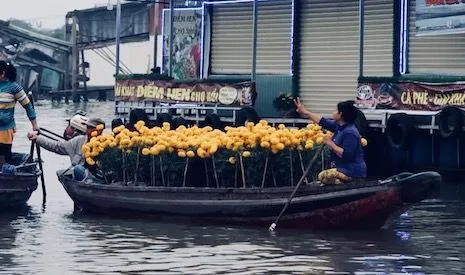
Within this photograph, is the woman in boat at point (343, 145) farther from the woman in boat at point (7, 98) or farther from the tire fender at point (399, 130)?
the tire fender at point (399, 130)

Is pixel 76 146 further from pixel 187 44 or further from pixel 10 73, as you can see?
pixel 187 44

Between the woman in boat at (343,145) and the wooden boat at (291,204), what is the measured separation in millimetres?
188

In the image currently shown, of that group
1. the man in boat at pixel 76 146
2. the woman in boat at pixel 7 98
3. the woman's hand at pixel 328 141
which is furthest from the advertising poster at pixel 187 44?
the woman's hand at pixel 328 141

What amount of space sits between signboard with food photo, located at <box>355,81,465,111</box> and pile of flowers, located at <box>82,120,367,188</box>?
655cm

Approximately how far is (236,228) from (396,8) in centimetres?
1110

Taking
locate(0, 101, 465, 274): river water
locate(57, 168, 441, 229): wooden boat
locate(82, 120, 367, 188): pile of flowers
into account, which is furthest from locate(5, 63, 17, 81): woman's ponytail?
locate(57, 168, 441, 229): wooden boat

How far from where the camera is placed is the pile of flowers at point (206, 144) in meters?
16.2

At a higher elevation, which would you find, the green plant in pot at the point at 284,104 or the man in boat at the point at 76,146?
the green plant in pot at the point at 284,104

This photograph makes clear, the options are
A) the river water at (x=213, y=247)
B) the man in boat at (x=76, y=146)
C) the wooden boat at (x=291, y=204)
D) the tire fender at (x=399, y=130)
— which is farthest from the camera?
the tire fender at (x=399, y=130)

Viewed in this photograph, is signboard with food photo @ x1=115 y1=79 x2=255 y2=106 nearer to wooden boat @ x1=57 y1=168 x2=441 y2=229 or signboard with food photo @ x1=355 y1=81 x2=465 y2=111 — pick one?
signboard with food photo @ x1=355 y1=81 x2=465 y2=111

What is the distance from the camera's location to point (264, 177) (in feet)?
53.4

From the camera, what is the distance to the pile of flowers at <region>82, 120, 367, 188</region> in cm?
1623

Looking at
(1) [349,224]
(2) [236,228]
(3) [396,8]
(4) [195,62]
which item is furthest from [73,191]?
(4) [195,62]

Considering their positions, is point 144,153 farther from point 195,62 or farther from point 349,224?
point 195,62
